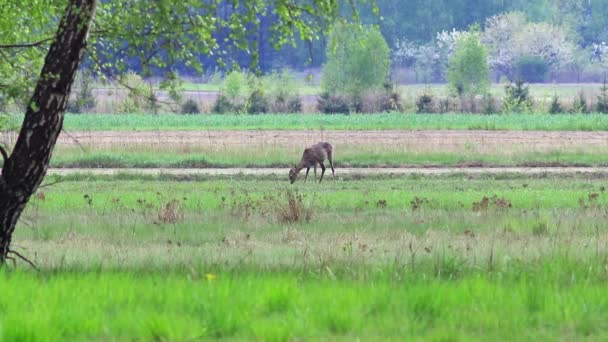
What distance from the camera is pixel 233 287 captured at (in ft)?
35.8

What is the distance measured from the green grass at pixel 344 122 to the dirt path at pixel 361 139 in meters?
3.22

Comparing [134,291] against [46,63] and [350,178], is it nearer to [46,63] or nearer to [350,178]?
[46,63]

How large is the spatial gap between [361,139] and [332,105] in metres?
32.2

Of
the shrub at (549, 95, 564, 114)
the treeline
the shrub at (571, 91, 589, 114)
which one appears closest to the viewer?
the shrub at (571, 91, 589, 114)

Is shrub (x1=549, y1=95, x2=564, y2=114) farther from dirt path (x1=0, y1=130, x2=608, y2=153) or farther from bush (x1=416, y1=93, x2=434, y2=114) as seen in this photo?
dirt path (x1=0, y1=130, x2=608, y2=153)

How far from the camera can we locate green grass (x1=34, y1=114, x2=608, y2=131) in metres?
66.6

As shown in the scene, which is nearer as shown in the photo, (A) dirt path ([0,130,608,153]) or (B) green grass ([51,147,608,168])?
(B) green grass ([51,147,608,168])

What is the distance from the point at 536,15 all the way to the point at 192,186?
142 m

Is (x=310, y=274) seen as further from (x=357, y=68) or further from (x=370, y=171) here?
(x=357, y=68)

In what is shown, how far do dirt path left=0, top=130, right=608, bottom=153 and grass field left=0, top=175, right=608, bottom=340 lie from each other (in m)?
25.5

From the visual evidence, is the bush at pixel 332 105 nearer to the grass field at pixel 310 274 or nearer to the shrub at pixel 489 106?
the shrub at pixel 489 106

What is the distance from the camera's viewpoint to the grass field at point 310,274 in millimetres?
9508

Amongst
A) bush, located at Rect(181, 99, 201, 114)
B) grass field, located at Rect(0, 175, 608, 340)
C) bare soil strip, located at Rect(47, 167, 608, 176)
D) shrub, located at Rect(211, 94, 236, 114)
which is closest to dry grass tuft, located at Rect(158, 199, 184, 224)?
grass field, located at Rect(0, 175, 608, 340)

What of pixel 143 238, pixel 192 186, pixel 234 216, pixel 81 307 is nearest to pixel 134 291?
pixel 81 307
